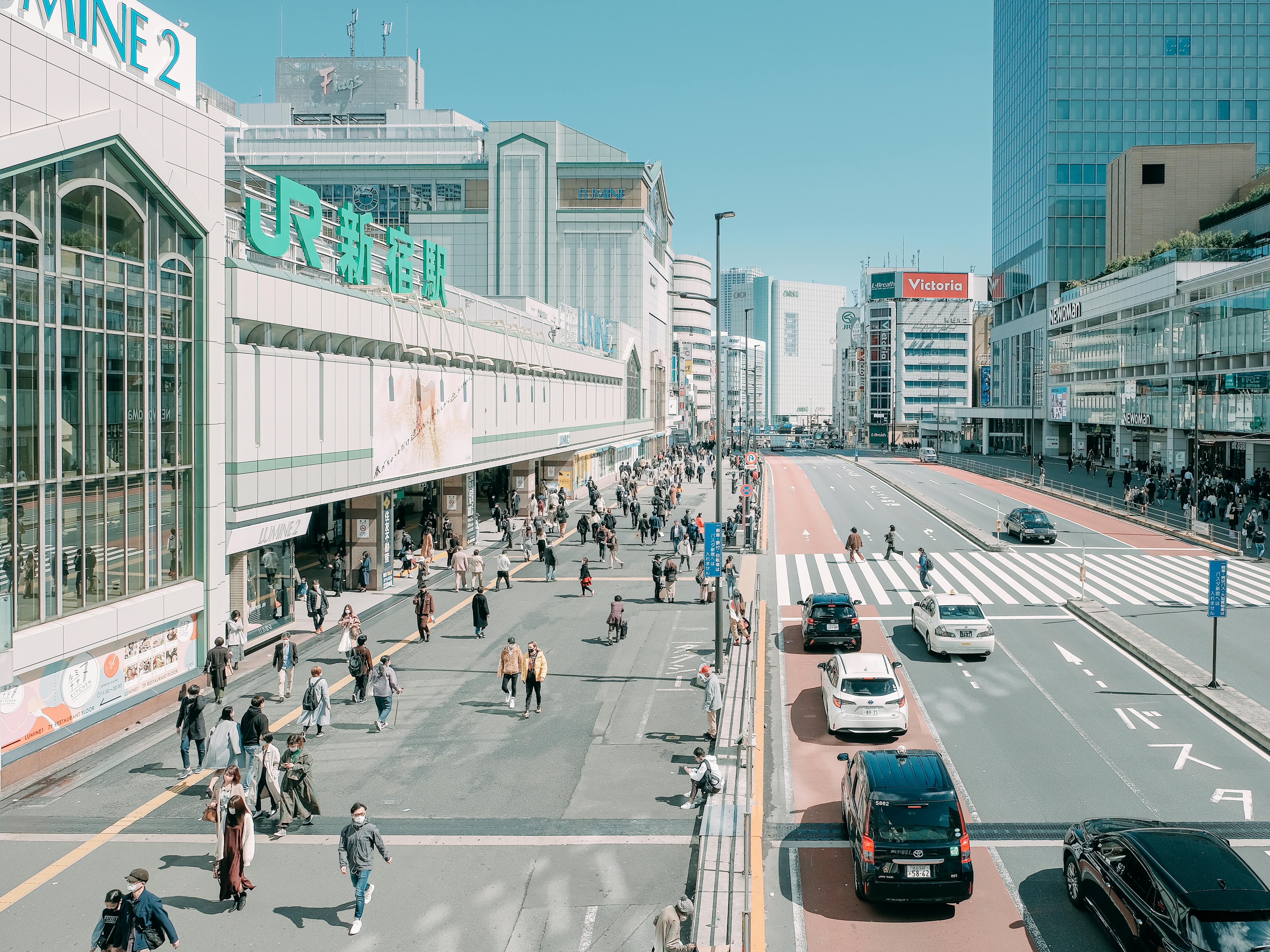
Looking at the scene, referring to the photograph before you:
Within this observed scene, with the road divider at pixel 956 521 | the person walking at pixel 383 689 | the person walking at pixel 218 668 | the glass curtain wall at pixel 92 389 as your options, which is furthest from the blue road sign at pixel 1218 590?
the glass curtain wall at pixel 92 389

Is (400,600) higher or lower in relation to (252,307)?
lower

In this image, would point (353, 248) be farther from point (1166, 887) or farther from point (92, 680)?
point (1166, 887)

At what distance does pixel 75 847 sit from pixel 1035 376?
370 feet

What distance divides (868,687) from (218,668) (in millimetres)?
13534

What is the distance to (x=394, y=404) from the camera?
1346 inches

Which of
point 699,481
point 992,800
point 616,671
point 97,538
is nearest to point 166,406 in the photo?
point 97,538

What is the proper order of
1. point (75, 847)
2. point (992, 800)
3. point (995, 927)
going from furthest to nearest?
point (992, 800) → point (75, 847) → point (995, 927)

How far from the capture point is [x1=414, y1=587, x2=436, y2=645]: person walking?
26.9m

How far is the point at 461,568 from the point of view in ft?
117

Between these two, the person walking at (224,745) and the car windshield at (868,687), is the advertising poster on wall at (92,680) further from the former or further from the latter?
the car windshield at (868,687)

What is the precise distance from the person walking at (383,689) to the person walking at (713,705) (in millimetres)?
6218

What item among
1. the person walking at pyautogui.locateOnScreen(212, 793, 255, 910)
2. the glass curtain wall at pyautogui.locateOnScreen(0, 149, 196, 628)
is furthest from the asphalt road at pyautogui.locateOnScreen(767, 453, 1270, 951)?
the glass curtain wall at pyautogui.locateOnScreen(0, 149, 196, 628)

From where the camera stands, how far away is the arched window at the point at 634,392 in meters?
92.8

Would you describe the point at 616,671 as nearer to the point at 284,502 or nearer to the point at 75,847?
the point at 284,502
